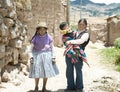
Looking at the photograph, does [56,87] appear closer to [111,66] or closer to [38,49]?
[38,49]

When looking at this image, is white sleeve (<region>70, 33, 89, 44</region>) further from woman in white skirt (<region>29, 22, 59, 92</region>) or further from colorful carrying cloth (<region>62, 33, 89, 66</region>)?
woman in white skirt (<region>29, 22, 59, 92</region>)

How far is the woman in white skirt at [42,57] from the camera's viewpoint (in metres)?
6.12

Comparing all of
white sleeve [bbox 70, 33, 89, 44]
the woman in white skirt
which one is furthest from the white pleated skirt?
white sleeve [bbox 70, 33, 89, 44]

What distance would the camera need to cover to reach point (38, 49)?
6281mm

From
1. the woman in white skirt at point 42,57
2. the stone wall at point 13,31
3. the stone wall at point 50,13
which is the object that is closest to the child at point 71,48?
the woman in white skirt at point 42,57

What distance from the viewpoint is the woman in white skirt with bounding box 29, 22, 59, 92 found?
6.12 m

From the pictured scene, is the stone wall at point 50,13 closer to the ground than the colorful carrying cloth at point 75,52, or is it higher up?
higher up

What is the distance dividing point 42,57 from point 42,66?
→ 18 centimetres

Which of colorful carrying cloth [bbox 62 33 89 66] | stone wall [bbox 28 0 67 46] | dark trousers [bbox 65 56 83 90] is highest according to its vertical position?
stone wall [bbox 28 0 67 46]

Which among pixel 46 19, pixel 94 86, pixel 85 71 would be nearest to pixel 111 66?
pixel 85 71

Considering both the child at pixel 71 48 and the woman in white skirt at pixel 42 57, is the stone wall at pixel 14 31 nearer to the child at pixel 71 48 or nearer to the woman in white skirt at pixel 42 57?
the woman in white skirt at pixel 42 57

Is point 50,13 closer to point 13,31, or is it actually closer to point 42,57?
point 13,31

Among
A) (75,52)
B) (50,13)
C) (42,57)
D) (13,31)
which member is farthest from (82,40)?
(50,13)

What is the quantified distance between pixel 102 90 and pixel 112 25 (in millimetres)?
15048
